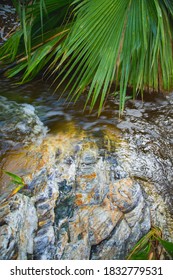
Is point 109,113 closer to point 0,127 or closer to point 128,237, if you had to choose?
point 0,127

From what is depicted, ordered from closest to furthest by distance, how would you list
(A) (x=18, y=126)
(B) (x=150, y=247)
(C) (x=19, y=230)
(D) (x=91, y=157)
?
1. (C) (x=19, y=230)
2. (B) (x=150, y=247)
3. (D) (x=91, y=157)
4. (A) (x=18, y=126)

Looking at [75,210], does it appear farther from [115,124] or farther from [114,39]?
[114,39]

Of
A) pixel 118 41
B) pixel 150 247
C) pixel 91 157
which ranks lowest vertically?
pixel 150 247

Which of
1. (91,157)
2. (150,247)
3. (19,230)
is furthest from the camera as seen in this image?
(91,157)

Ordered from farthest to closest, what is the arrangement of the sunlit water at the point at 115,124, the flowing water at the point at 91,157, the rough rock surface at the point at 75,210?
1. the sunlit water at the point at 115,124
2. the flowing water at the point at 91,157
3. the rough rock surface at the point at 75,210

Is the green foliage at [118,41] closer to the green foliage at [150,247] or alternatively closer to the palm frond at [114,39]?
the palm frond at [114,39]

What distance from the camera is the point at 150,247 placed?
202cm

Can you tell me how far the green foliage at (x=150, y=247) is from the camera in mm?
1911

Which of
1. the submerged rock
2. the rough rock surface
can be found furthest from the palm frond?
the rough rock surface

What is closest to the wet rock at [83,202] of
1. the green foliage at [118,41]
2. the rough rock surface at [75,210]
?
the rough rock surface at [75,210]

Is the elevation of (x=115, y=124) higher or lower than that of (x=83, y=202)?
higher

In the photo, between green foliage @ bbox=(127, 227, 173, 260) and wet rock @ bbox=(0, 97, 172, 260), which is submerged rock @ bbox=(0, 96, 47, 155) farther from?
green foliage @ bbox=(127, 227, 173, 260)

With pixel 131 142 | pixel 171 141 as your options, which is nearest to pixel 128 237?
pixel 131 142

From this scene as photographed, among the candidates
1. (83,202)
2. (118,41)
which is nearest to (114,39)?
(118,41)
